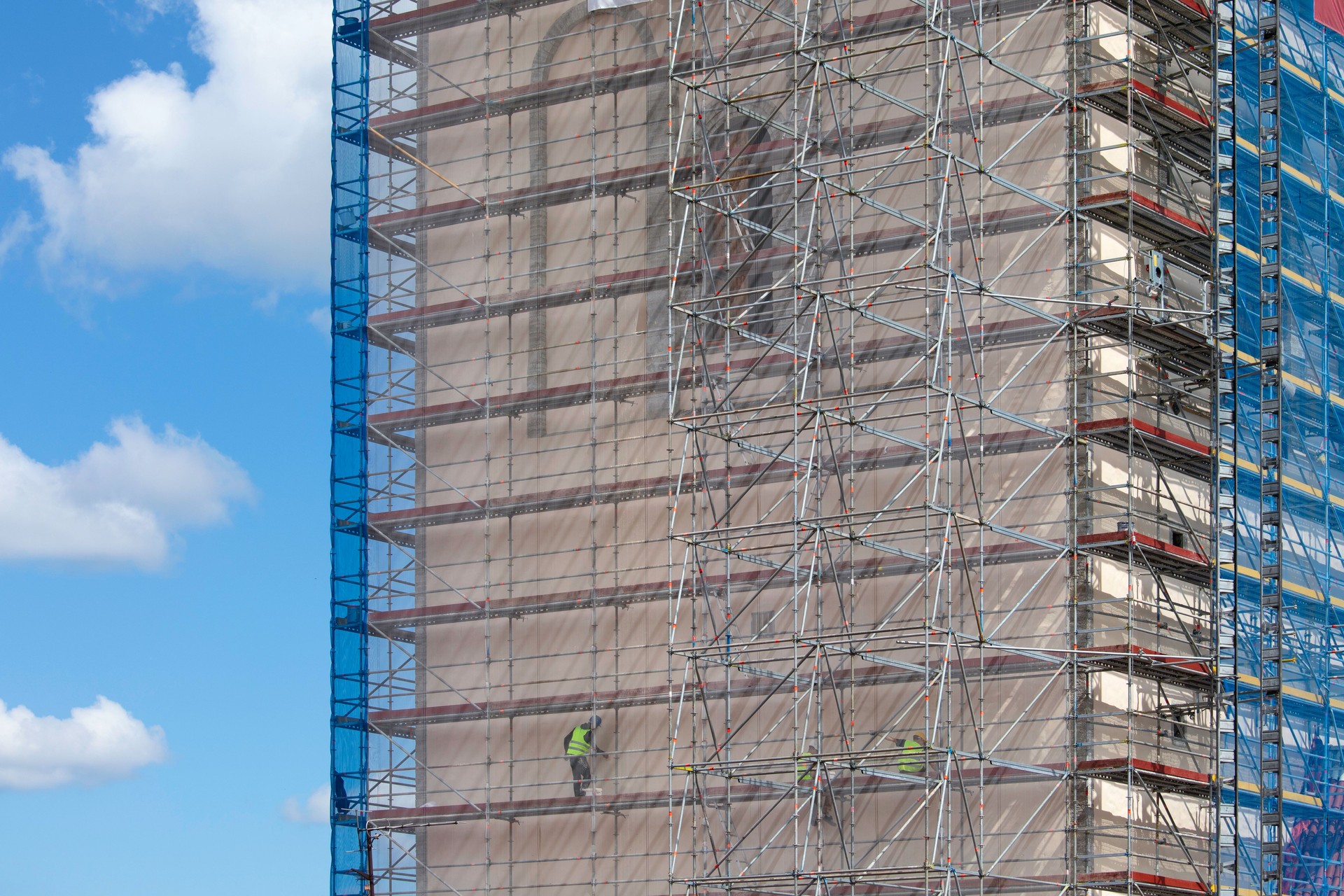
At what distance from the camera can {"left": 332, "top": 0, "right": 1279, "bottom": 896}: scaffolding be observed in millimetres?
25719

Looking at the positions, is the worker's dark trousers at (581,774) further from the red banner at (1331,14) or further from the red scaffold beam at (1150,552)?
the red banner at (1331,14)

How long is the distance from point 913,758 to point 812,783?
1416 mm

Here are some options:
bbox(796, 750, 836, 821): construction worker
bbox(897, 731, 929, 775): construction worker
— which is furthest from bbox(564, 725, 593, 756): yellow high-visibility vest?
bbox(897, 731, 929, 775): construction worker

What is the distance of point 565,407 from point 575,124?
4.23m

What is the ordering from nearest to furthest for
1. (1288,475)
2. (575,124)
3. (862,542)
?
1. (862,542)
2. (1288,475)
3. (575,124)

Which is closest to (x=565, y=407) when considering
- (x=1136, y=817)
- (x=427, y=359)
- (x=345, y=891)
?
(x=427, y=359)

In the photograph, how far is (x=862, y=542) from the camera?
82.4 ft

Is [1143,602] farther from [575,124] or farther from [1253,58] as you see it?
[575,124]

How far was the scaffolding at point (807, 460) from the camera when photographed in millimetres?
25719

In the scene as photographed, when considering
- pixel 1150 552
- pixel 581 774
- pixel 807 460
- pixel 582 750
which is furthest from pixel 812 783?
pixel 1150 552

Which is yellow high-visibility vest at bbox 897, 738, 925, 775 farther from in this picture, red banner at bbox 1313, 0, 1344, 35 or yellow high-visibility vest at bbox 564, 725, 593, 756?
red banner at bbox 1313, 0, 1344, 35

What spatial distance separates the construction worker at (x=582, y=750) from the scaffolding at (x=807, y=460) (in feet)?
0.48

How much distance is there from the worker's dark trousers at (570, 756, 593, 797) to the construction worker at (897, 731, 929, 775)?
4787 mm

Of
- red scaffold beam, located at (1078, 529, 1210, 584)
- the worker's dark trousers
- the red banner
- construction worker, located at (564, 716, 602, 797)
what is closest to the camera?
red scaffold beam, located at (1078, 529, 1210, 584)
